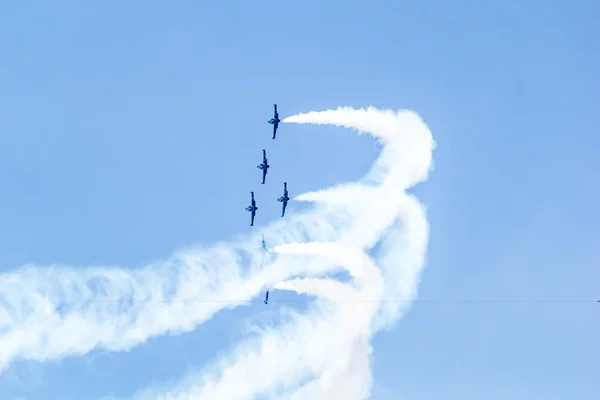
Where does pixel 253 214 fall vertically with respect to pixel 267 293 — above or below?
above

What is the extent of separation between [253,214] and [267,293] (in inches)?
661

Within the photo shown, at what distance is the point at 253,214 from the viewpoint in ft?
475

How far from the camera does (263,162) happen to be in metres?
145

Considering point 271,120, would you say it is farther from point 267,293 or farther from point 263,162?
point 267,293

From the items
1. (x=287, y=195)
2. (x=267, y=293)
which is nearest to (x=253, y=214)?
(x=287, y=195)

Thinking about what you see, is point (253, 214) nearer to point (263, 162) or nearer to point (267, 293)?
point (263, 162)

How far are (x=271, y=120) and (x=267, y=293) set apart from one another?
22.6 meters

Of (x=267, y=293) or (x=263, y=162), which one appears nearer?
(x=267, y=293)

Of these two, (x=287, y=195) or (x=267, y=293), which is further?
(x=287, y=195)

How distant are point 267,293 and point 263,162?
2049 cm

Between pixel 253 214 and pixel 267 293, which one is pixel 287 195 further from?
pixel 267 293

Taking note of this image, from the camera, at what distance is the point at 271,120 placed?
142 m

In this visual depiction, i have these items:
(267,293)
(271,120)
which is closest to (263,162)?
(271,120)

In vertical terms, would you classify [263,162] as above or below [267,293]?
above
